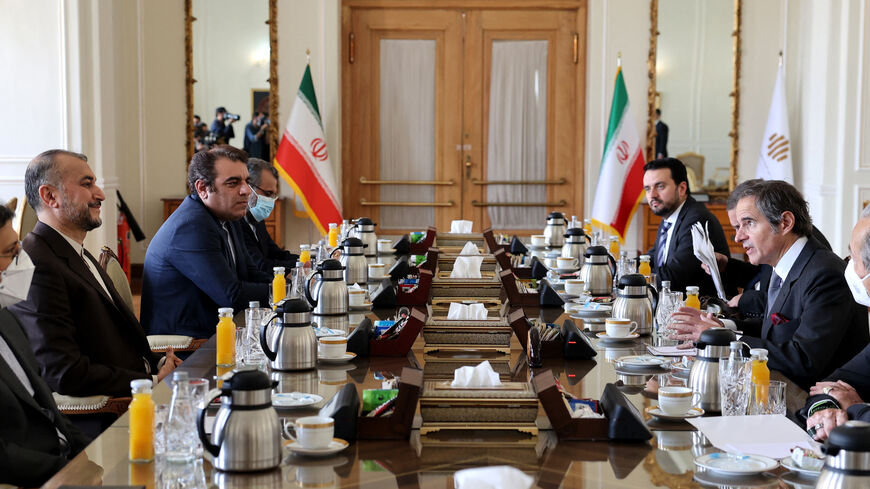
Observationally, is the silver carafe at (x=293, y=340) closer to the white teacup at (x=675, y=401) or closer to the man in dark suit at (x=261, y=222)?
the white teacup at (x=675, y=401)

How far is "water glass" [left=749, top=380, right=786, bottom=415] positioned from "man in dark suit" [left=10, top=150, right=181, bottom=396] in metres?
1.86

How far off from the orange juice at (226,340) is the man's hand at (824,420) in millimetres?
1543

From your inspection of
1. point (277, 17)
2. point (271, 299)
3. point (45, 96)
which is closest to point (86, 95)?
point (45, 96)

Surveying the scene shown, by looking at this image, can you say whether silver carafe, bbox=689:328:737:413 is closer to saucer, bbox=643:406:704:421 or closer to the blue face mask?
saucer, bbox=643:406:704:421

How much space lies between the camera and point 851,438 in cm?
146

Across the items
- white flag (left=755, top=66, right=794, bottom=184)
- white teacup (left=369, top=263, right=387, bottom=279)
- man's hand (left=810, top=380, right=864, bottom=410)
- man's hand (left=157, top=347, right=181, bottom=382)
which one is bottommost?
man's hand (left=157, top=347, right=181, bottom=382)

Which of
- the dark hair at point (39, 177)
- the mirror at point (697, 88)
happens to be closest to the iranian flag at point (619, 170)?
the mirror at point (697, 88)

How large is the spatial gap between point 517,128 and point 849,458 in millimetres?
7662

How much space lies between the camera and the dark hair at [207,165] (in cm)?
439

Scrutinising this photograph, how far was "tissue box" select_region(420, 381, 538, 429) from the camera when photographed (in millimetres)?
2084

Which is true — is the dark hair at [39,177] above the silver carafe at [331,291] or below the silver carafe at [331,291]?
above

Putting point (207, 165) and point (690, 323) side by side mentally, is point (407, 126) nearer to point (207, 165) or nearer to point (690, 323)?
point (207, 165)

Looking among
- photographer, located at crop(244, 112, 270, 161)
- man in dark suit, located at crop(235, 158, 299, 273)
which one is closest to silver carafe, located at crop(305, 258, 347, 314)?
man in dark suit, located at crop(235, 158, 299, 273)

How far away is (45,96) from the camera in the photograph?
696 cm
